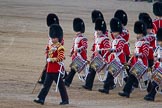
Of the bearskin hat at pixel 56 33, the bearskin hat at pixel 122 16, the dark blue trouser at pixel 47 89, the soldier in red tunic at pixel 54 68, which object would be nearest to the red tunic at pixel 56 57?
the soldier in red tunic at pixel 54 68

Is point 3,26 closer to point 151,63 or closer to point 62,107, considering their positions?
point 151,63

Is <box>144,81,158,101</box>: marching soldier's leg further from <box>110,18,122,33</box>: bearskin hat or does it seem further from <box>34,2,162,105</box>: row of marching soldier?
<box>110,18,122,33</box>: bearskin hat

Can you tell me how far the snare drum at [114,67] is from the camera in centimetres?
1708

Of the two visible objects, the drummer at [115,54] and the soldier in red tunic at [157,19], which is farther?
the soldier in red tunic at [157,19]

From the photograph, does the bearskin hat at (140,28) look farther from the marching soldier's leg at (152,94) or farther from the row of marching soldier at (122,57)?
the marching soldier's leg at (152,94)

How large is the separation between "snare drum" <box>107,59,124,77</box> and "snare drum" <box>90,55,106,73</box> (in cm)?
38

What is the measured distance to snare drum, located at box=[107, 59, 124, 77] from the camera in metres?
17.1

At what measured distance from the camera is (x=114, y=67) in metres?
17.1

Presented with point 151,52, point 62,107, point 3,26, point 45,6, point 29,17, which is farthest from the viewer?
point 45,6

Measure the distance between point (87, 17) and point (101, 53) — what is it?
762 inches

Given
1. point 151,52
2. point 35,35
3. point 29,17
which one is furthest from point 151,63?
point 29,17

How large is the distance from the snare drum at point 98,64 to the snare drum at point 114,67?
384 millimetres

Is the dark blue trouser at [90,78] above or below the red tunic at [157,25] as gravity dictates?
below

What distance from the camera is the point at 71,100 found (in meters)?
16.0
